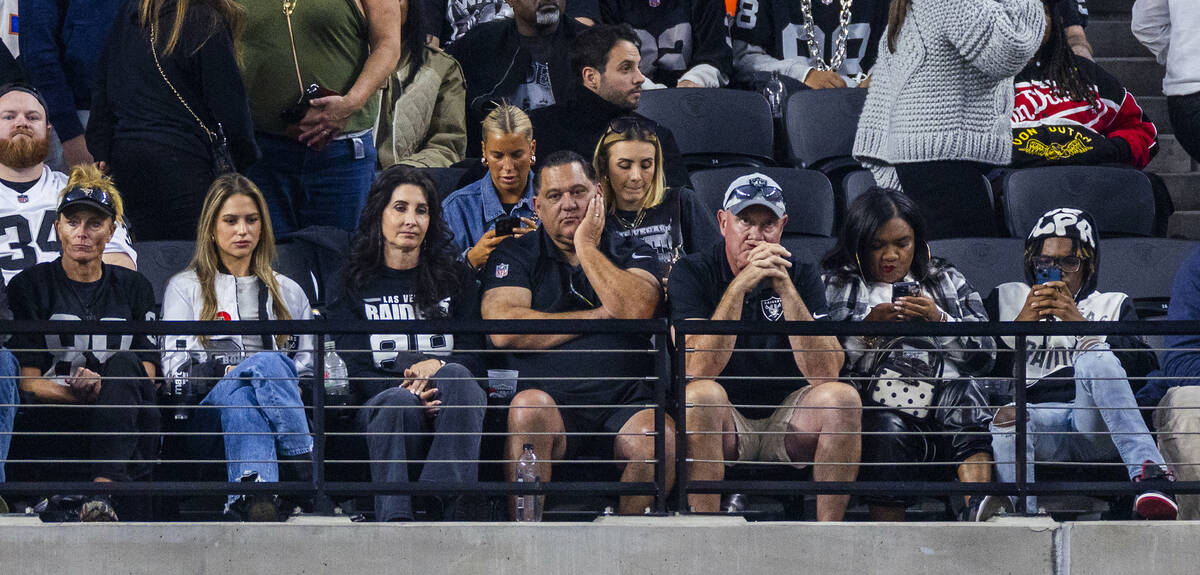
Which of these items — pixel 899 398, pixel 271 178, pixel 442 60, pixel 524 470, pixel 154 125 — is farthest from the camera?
pixel 442 60

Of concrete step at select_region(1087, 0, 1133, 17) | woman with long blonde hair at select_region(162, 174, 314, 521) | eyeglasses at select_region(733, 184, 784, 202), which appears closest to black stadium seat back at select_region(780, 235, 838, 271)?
eyeglasses at select_region(733, 184, 784, 202)

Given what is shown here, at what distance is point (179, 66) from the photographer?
5.97 m

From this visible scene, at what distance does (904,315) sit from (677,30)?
2.75 m

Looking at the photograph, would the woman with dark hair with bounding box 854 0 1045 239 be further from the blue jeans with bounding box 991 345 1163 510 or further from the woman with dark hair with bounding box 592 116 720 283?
the blue jeans with bounding box 991 345 1163 510

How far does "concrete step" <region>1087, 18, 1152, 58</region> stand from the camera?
8.77 metres

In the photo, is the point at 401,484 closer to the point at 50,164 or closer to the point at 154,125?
the point at 154,125

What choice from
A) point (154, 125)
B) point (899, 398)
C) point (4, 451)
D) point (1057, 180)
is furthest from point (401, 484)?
point (1057, 180)

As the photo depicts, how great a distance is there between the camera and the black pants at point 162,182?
5953 millimetres

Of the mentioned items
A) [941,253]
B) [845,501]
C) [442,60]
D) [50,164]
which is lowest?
[845,501]

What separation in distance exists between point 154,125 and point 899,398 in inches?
114

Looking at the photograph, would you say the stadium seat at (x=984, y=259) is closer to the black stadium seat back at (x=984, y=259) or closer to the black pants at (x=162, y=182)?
the black stadium seat back at (x=984, y=259)

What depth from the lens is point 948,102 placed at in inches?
244

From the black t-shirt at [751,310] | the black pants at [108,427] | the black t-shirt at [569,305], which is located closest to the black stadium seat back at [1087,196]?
the black t-shirt at [751,310]

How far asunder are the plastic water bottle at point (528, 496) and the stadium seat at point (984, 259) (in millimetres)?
2051
